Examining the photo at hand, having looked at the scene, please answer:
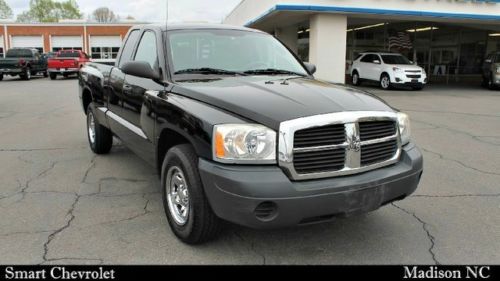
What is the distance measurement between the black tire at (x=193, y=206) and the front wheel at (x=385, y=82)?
18.0 m

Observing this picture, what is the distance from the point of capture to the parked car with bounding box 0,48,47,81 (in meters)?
27.0

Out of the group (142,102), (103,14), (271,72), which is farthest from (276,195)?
(103,14)

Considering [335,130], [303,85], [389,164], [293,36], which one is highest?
[293,36]

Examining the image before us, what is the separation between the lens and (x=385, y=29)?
28.4 meters

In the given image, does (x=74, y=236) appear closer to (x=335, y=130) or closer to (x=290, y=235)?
(x=290, y=235)

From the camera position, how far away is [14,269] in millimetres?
3402

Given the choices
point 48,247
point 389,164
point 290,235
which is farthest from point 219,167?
point 48,247

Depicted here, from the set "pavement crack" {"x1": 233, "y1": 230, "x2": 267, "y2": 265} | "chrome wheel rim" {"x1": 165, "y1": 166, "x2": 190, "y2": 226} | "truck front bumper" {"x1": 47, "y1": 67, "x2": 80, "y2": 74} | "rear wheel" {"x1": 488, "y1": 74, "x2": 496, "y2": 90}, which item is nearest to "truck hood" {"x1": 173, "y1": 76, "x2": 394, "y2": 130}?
"chrome wheel rim" {"x1": 165, "y1": 166, "x2": 190, "y2": 226}

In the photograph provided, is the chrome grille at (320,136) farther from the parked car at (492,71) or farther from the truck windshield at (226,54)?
the parked car at (492,71)

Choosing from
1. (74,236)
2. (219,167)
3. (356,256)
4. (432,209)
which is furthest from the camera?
(432,209)

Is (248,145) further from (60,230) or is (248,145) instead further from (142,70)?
(60,230)

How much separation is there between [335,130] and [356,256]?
3.48 feet

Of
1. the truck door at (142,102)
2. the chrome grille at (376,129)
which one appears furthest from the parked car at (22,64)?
the chrome grille at (376,129)

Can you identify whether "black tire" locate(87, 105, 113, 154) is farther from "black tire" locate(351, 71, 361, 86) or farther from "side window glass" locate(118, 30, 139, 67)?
"black tire" locate(351, 71, 361, 86)
